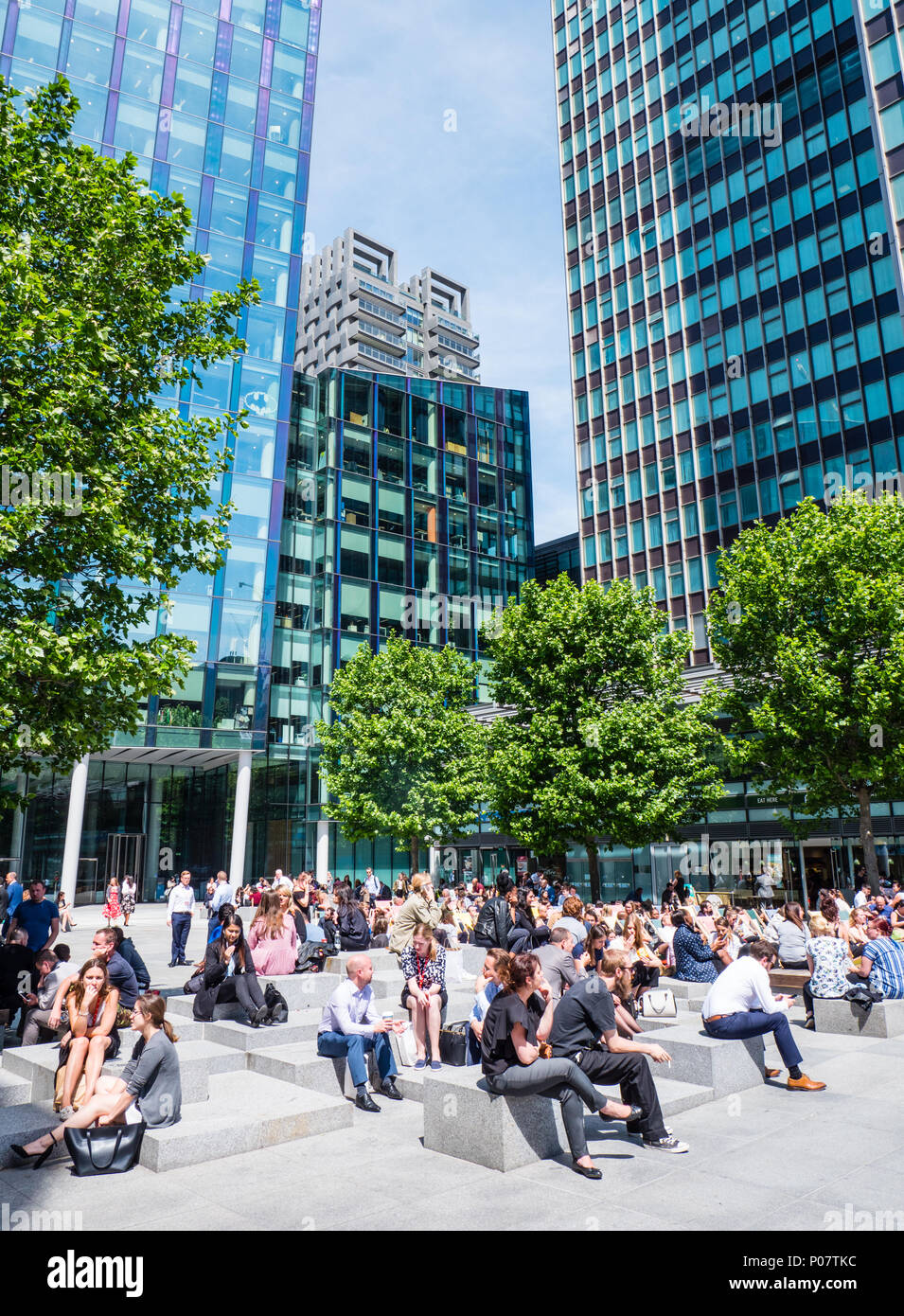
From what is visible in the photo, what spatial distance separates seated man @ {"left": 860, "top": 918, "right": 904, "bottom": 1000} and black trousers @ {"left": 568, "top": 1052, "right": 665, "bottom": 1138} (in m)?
5.91

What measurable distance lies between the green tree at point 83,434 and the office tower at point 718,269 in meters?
33.6

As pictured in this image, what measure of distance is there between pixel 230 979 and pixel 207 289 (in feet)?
122

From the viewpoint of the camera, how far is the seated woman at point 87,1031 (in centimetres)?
723

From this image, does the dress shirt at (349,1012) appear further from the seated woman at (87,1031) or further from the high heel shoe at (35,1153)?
the high heel shoe at (35,1153)

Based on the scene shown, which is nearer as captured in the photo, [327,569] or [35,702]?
[35,702]

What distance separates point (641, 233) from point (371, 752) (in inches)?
1548

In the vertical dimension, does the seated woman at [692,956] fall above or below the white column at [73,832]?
below

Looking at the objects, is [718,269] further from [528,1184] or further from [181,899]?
[528,1184]

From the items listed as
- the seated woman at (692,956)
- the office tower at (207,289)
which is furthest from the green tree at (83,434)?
the office tower at (207,289)

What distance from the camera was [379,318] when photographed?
109000 millimetres

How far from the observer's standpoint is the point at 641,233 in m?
56.3

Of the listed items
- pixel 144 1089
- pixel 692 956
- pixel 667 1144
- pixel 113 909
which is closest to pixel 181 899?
pixel 692 956

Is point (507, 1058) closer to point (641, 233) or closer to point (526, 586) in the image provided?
point (526, 586)
